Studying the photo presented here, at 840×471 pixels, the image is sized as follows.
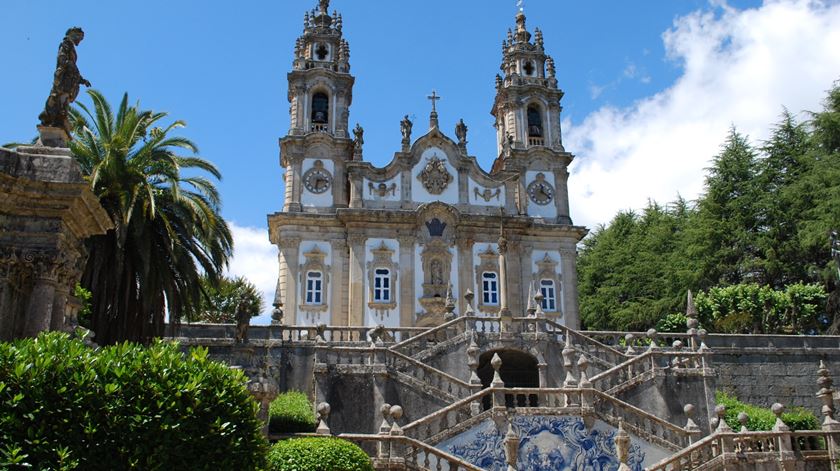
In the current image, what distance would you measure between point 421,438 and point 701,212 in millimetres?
27069

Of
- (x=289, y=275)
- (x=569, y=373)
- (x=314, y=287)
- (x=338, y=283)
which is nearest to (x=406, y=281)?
(x=338, y=283)

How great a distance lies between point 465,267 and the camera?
32.1 m

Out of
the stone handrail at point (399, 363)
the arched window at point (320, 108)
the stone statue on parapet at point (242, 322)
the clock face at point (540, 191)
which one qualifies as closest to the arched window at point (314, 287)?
the arched window at point (320, 108)

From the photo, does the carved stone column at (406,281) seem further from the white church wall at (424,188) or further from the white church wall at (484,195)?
the white church wall at (484,195)

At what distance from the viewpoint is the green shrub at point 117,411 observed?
21.6ft

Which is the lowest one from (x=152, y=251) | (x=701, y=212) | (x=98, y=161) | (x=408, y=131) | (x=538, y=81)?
(x=152, y=251)

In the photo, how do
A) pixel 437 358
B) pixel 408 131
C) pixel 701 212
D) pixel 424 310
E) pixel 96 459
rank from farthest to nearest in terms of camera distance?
pixel 701 212 < pixel 408 131 < pixel 424 310 < pixel 437 358 < pixel 96 459

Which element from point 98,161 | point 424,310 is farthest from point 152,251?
point 424,310

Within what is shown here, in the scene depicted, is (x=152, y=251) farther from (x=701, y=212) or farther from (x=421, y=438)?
(x=701, y=212)

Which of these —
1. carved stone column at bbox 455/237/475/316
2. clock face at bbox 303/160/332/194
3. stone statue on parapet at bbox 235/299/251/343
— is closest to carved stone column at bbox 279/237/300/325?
clock face at bbox 303/160/332/194

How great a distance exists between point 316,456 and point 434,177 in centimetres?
2228

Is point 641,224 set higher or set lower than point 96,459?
higher

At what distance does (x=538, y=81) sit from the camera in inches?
1448

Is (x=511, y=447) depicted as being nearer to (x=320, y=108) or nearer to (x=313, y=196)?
(x=313, y=196)
